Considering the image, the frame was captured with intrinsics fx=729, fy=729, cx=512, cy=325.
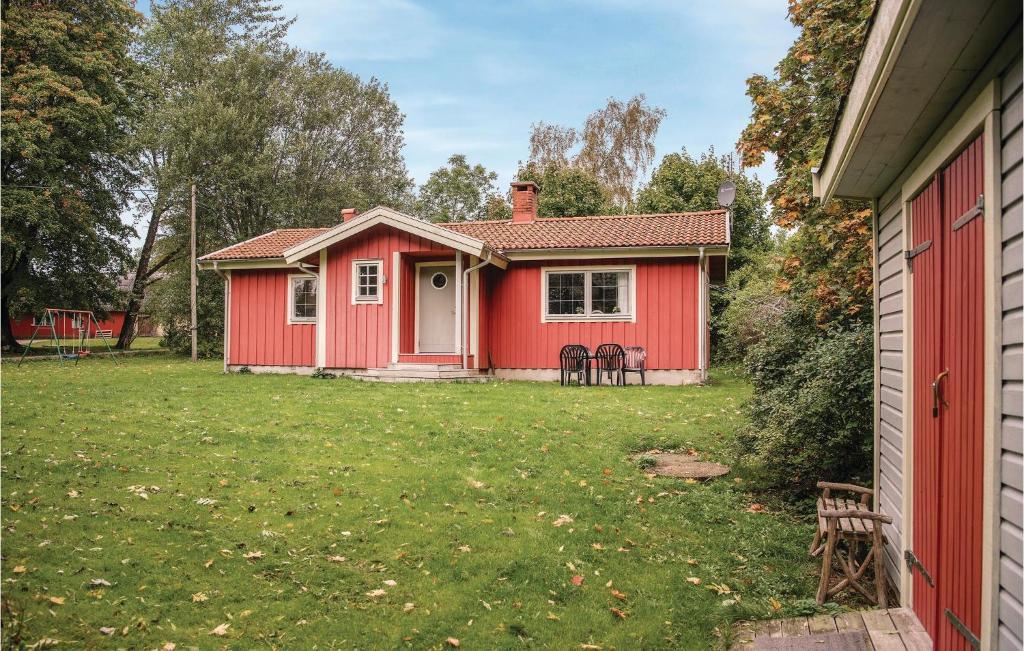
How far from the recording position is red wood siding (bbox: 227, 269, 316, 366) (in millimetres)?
17953

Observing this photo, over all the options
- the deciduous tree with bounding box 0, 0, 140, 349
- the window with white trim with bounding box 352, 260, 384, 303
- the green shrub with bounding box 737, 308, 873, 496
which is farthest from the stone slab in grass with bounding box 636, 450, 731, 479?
the deciduous tree with bounding box 0, 0, 140, 349

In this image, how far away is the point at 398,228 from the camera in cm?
1583

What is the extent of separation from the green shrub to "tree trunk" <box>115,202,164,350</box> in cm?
2820

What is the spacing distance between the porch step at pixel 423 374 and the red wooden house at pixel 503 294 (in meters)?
0.03

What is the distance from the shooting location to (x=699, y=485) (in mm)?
7160

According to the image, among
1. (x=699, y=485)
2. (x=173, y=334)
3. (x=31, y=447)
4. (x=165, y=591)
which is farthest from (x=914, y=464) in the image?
(x=173, y=334)

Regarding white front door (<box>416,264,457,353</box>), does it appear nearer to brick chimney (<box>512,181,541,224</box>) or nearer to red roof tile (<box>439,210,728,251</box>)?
red roof tile (<box>439,210,728,251</box>)

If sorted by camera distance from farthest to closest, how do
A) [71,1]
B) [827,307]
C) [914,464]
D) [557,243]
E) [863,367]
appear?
[71,1]
[557,243]
[827,307]
[863,367]
[914,464]

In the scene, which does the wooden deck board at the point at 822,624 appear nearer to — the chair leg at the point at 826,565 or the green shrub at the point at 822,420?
the chair leg at the point at 826,565

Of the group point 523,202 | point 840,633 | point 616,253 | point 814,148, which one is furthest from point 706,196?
point 840,633

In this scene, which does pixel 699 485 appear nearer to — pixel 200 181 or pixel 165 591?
pixel 165 591

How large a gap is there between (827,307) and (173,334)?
25451mm

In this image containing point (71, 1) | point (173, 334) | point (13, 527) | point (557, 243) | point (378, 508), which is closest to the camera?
point (13, 527)

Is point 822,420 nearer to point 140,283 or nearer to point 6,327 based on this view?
point 6,327
